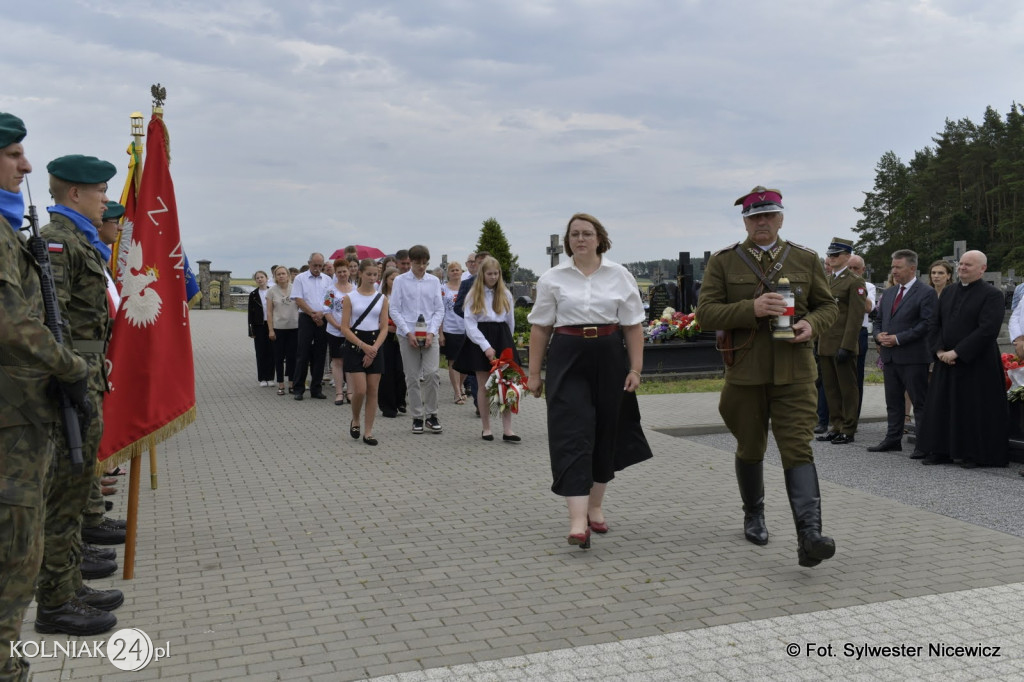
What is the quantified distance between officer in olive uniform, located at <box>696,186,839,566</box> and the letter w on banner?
3231 millimetres

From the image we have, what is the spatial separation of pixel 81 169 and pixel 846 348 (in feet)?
26.5

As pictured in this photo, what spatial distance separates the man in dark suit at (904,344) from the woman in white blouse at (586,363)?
15.7 ft

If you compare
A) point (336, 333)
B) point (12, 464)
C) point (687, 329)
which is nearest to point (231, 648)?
point (12, 464)

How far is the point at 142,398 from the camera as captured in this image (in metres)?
5.40

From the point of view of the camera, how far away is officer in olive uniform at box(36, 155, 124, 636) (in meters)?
4.50

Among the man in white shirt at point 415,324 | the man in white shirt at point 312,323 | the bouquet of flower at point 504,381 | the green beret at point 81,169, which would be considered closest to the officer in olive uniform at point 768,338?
the green beret at point 81,169

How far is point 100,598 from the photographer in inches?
189

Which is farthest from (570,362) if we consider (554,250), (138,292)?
(554,250)

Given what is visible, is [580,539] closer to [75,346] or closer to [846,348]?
[75,346]

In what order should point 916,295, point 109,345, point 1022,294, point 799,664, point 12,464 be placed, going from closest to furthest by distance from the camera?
point 12,464 < point 799,664 < point 109,345 < point 1022,294 < point 916,295

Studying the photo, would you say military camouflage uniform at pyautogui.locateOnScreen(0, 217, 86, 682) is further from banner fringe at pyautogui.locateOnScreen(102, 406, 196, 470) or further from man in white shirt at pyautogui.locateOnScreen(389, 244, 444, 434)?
man in white shirt at pyautogui.locateOnScreen(389, 244, 444, 434)

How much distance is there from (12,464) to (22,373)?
0.34 metres

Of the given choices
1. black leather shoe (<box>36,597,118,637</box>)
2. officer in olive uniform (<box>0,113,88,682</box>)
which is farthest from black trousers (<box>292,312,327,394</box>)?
officer in olive uniform (<box>0,113,88,682</box>)

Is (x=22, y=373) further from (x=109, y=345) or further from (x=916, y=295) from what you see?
(x=916, y=295)
